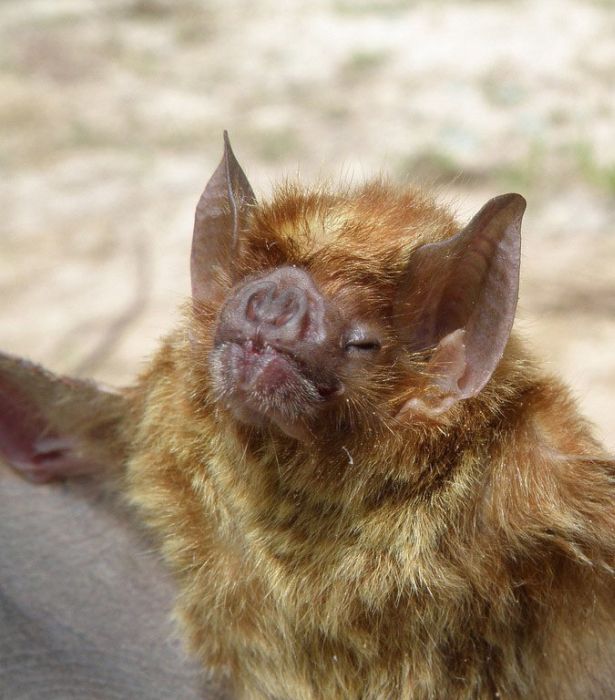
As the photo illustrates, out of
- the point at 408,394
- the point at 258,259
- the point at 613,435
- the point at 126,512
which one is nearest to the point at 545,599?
the point at 408,394

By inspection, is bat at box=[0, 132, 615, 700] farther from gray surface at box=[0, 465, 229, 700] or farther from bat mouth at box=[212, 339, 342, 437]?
gray surface at box=[0, 465, 229, 700]

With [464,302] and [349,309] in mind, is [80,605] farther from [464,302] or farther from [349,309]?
[464,302]

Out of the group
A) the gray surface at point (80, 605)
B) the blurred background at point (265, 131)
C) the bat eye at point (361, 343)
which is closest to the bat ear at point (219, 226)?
the bat eye at point (361, 343)

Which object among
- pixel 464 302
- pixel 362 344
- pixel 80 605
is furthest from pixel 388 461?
pixel 80 605

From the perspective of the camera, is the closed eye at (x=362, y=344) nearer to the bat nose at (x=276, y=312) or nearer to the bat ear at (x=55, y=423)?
the bat nose at (x=276, y=312)

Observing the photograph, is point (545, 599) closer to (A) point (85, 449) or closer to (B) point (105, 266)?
(A) point (85, 449)

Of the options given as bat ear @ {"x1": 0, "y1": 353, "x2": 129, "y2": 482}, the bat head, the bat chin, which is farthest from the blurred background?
the bat chin
